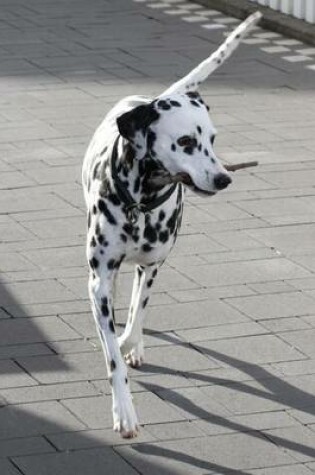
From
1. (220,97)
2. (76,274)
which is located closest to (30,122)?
(220,97)

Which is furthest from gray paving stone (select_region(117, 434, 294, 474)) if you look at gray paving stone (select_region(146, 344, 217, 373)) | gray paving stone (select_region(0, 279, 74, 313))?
gray paving stone (select_region(0, 279, 74, 313))

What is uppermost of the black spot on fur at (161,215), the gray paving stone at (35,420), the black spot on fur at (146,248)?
the black spot on fur at (161,215)

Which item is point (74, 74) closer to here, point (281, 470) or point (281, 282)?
point (281, 282)

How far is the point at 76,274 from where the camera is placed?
8367mm

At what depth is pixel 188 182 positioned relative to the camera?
20.3 feet

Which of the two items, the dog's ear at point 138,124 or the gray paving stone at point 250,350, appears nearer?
the dog's ear at point 138,124

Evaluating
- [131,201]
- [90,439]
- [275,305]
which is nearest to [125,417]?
[90,439]

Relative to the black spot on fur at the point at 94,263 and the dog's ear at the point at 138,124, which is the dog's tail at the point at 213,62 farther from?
the black spot on fur at the point at 94,263

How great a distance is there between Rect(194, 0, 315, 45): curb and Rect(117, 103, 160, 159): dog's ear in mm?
7969

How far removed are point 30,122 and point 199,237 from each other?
116 inches

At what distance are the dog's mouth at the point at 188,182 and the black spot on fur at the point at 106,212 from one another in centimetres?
44

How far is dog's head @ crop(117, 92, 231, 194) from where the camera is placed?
241 inches

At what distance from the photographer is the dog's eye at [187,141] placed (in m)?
6.14

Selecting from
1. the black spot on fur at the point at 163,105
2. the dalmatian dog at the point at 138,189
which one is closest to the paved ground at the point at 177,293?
the dalmatian dog at the point at 138,189
